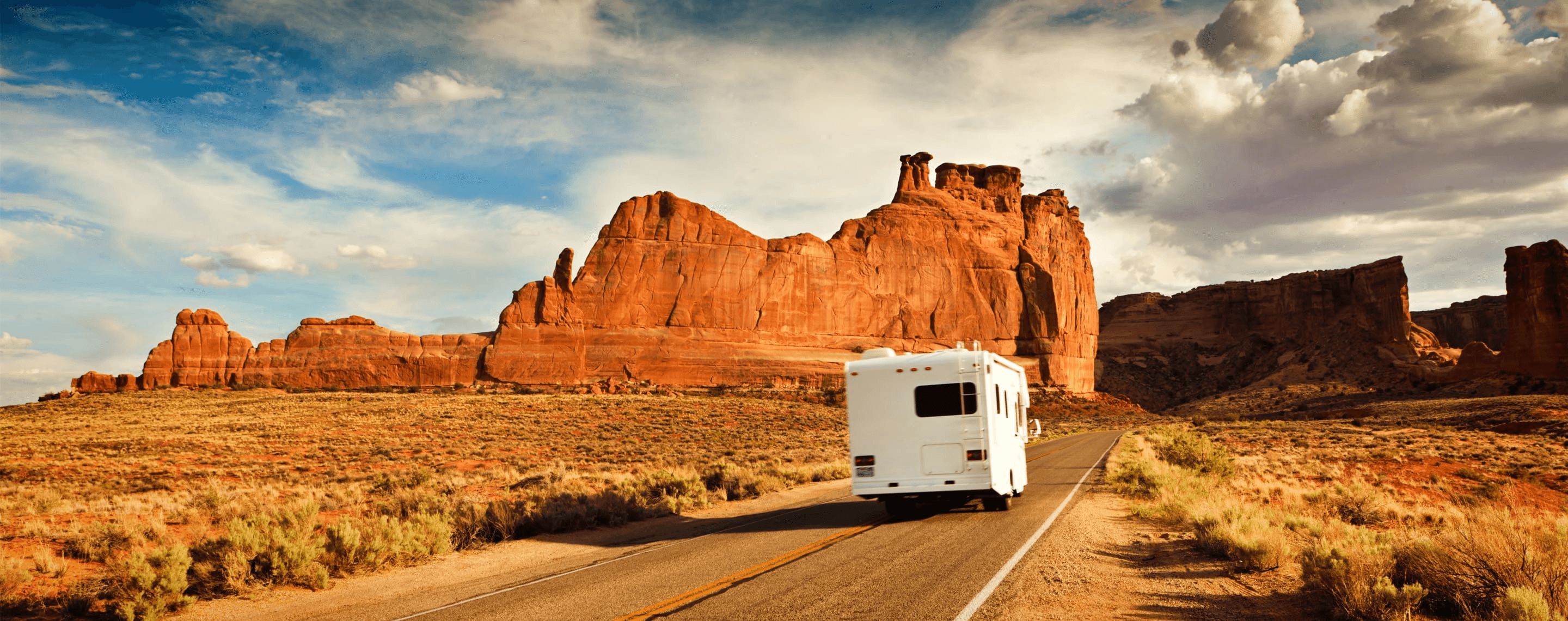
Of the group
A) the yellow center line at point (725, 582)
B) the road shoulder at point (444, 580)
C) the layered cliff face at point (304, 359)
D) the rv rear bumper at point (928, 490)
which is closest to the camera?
the yellow center line at point (725, 582)

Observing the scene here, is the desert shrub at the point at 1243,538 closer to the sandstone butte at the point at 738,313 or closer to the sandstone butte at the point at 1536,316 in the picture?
the sandstone butte at the point at 738,313

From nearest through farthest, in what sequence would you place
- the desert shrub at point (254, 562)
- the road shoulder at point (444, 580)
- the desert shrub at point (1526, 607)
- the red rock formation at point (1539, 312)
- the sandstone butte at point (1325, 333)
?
the desert shrub at point (1526, 607)
the road shoulder at point (444, 580)
the desert shrub at point (254, 562)
the red rock formation at point (1539, 312)
the sandstone butte at point (1325, 333)

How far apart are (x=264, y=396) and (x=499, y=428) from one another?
2877cm

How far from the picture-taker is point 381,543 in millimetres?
10141

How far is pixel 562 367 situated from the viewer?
7194 centimetres

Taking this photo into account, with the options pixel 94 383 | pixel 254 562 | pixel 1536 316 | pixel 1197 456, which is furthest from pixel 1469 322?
pixel 94 383

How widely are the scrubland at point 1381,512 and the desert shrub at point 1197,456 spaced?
0.23 ft

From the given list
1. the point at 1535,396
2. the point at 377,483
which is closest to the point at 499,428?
the point at 377,483

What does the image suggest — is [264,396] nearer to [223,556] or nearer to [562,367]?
[562,367]

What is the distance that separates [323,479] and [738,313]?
182ft

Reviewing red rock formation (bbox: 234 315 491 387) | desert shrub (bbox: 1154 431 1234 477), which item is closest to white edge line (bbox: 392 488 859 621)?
desert shrub (bbox: 1154 431 1234 477)

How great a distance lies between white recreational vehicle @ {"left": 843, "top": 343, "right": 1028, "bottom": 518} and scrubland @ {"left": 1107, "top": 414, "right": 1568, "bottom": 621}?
279 centimetres

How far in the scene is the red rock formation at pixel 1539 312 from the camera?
6425cm

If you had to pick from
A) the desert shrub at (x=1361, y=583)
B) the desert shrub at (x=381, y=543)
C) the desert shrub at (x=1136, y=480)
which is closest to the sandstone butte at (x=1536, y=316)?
the desert shrub at (x=1136, y=480)
